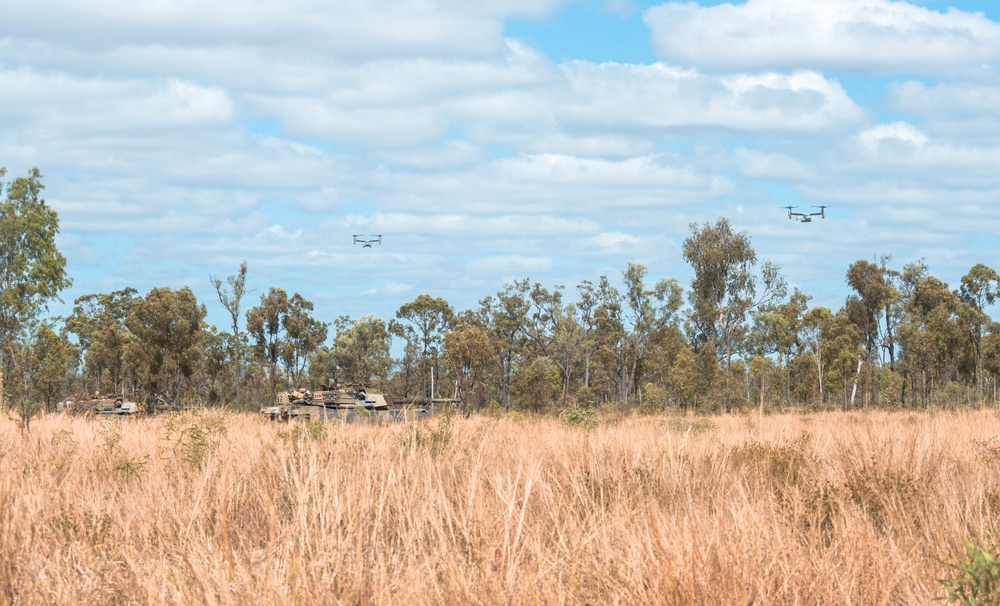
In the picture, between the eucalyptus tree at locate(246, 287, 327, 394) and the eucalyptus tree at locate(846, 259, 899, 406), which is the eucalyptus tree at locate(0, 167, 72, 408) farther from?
the eucalyptus tree at locate(846, 259, 899, 406)

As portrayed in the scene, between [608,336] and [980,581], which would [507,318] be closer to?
[608,336]

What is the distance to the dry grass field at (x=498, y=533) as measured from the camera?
178 inches

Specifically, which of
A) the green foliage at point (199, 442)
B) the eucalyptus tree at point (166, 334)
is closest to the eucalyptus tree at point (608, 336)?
the eucalyptus tree at point (166, 334)

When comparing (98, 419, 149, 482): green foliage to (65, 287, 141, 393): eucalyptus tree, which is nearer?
(98, 419, 149, 482): green foliage

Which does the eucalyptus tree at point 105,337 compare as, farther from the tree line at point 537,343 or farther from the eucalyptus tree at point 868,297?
the eucalyptus tree at point 868,297

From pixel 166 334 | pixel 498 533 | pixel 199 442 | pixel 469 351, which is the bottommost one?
pixel 498 533

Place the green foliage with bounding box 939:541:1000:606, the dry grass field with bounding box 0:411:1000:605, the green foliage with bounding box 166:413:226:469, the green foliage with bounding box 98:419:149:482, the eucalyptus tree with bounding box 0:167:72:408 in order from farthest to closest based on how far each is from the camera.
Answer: the eucalyptus tree with bounding box 0:167:72:408, the green foliage with bounding box 166:413:226:469, the green foliage with bounding box 98:419:149:482, the dry grass field with bounding box 0:411:1000:605, the green foliage with bounding box 939:541:1000:606

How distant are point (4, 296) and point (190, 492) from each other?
36.7 metres

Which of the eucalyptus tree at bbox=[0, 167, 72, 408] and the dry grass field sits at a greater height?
the eucalyptus tree at bbox=[0, 167, 72, 408]

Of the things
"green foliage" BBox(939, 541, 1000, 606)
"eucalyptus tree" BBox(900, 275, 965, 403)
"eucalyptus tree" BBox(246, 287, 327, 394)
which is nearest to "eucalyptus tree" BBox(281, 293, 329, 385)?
"eucalyptus tree" BBox(246, 287, 327, 394)

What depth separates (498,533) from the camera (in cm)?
524

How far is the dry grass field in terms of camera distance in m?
4.51

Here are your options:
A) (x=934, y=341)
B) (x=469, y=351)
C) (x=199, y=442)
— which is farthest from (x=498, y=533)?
(x=934, y=341)

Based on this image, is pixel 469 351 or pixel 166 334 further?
pixel 166 334
